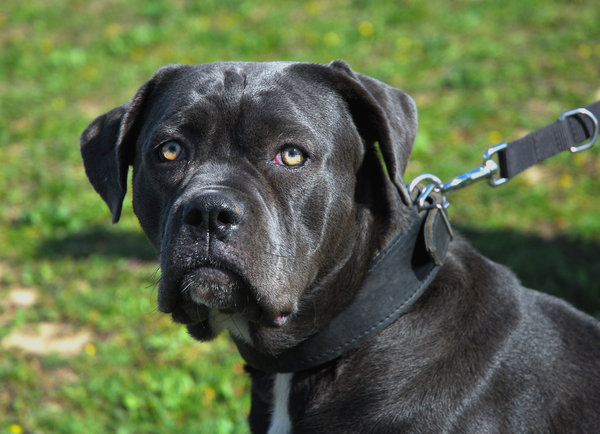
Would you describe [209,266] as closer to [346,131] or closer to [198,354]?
[346,131]

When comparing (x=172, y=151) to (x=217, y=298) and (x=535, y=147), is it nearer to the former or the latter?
(x=217, y=298)

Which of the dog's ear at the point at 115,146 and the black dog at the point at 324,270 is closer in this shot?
the black dog at the point at 324,270

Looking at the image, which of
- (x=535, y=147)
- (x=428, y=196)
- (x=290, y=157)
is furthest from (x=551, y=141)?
(x=290, y=157)

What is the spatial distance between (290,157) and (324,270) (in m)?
0.47

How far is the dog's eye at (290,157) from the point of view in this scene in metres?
2.87

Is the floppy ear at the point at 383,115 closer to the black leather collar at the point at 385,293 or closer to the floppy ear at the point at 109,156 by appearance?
the black leather collar at the point at 385,293

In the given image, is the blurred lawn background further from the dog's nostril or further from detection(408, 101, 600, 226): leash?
detection(408, 101, 600, 226): leash

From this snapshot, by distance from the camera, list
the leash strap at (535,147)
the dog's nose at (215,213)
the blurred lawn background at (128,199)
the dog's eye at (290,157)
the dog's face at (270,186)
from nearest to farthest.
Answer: the dog's nose at (215,213)
the dog's face at (270,186)
the dog's eye at (290,157)
the leash strap at (535,147)
the blurred lawn background at (128,199)

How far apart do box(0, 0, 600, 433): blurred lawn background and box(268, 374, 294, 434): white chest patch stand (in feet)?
2.41

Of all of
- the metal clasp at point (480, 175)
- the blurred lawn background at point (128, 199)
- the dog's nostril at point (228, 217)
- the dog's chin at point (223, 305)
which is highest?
the dog's nostril at point (228, 217)

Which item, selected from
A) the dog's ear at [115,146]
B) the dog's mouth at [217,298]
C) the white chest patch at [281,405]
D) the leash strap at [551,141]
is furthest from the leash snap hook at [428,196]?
the dog's ear at [115,146]

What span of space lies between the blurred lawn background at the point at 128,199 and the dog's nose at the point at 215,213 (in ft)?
2.41

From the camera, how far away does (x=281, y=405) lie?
9.68 ft

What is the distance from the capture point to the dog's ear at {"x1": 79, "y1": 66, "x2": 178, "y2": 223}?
10.3ft
